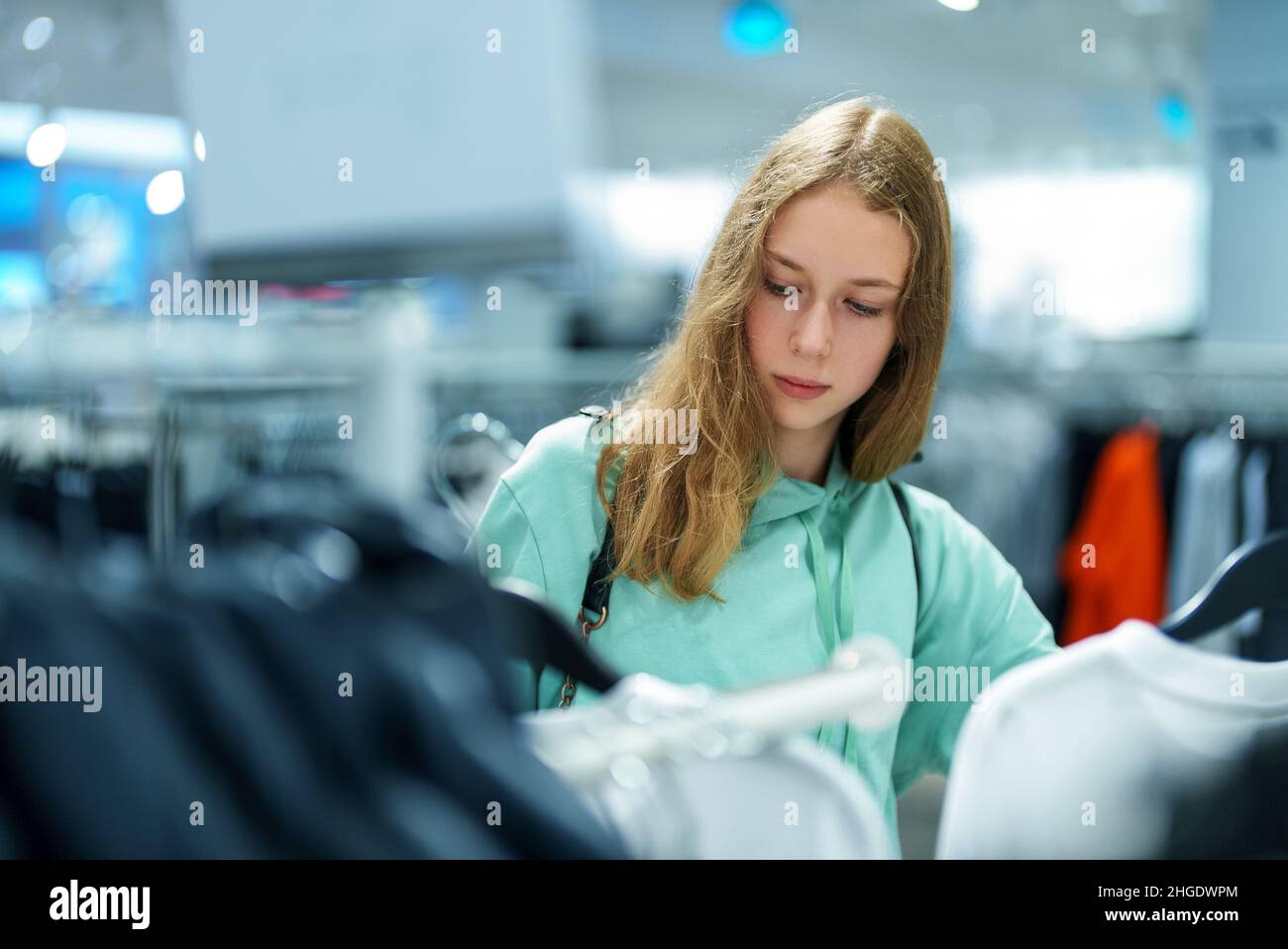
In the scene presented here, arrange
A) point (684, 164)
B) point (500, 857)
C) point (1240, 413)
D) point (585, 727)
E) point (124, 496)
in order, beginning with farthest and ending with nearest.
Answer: point (684, 164)
point (1240, 413)
point (124, 496)
point (585, 727)
point (500, 857)

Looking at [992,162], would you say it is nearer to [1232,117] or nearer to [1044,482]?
[1044,482]

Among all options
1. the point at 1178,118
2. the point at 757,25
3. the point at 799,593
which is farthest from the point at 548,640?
the point at 1178,118

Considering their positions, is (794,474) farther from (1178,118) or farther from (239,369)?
(1178,118)

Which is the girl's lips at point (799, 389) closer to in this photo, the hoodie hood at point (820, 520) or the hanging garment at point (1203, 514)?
the hoodie hood at point (820, 520)

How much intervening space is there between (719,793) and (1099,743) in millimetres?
332

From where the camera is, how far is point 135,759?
0.52 meters

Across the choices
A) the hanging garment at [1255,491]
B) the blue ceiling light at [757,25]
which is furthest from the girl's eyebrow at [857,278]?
the hanging garment at [1255,491]

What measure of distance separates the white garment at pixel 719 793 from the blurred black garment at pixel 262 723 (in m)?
0.09

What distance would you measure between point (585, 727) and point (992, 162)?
4.28m

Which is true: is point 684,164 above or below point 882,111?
above

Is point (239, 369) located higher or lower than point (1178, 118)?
lower

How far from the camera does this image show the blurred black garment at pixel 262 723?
513 mm

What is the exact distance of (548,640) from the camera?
719 millimetres
